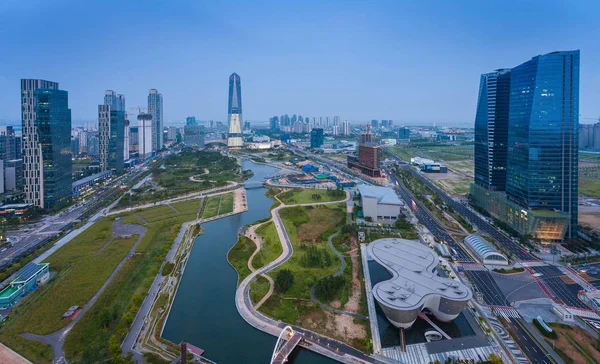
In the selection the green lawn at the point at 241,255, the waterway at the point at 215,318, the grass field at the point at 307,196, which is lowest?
the waterway at the point at 215,318

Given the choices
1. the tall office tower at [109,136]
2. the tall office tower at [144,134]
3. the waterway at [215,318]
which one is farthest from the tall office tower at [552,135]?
the tall office tower at [144,134]

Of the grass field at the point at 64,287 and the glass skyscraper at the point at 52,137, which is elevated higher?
the glass skyscraper at the point at 52,137

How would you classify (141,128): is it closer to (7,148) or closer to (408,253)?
(7,148)

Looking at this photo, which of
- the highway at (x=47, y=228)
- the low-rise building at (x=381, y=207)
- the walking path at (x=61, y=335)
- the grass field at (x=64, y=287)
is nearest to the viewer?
the walking path at (x=61, y=335)

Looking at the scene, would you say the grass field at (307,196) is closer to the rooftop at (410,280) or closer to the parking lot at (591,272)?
the rooftop at (410,280)

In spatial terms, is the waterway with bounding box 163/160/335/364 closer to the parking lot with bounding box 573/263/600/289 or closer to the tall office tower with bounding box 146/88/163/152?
the parking lot with bounding box 573/263/600/289

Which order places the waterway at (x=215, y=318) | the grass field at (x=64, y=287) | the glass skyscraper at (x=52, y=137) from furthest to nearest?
the glass skyscraper at (x=52, y=137)
the grass field at (x=64, y=287)
the waterway at (x=215, y=318)

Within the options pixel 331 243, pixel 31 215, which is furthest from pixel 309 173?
pixel 31 215
